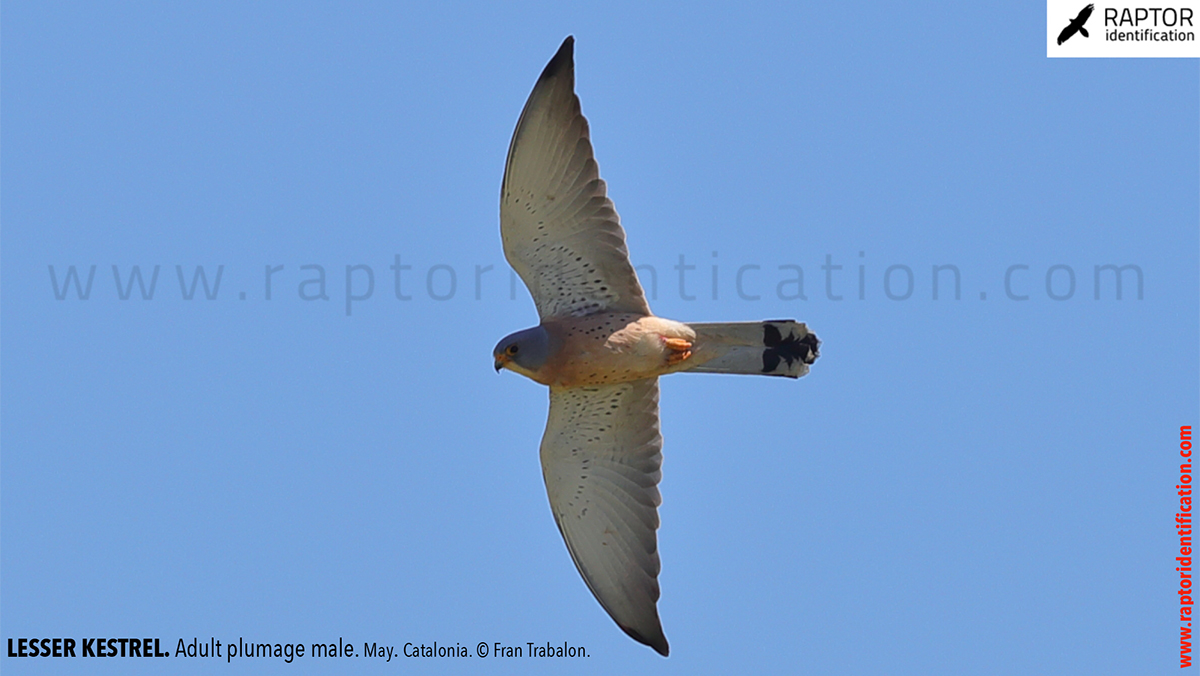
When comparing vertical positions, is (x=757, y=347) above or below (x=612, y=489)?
above

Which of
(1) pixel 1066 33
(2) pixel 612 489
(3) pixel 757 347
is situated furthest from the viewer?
(1) pixel 1066 33

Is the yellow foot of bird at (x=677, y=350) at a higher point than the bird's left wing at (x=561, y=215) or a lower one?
lower

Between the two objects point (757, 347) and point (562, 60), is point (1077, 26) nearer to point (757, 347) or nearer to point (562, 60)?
point (757, 347)

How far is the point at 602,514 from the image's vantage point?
27.2 feet

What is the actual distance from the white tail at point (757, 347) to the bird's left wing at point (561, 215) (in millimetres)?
454

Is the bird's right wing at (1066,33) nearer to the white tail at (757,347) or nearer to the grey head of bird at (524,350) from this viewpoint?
the white tail at (757,347)

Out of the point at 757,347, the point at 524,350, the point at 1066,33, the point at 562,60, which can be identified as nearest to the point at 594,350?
the point at 524,350

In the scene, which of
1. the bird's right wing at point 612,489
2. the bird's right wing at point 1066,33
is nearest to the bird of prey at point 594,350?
the bird's right wing at point 612,489

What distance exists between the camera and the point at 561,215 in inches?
305

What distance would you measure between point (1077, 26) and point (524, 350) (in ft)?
16.0

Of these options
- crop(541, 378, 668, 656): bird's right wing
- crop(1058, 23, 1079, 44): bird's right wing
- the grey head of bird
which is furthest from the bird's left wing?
crop(1058, 23, 1079, 44): bird's right wing

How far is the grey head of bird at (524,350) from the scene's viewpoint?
7.79 m

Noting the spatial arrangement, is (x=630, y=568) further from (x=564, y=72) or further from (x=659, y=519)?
(x=564, y=72)

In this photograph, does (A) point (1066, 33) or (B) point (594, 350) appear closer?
(B) point (594, 350)
